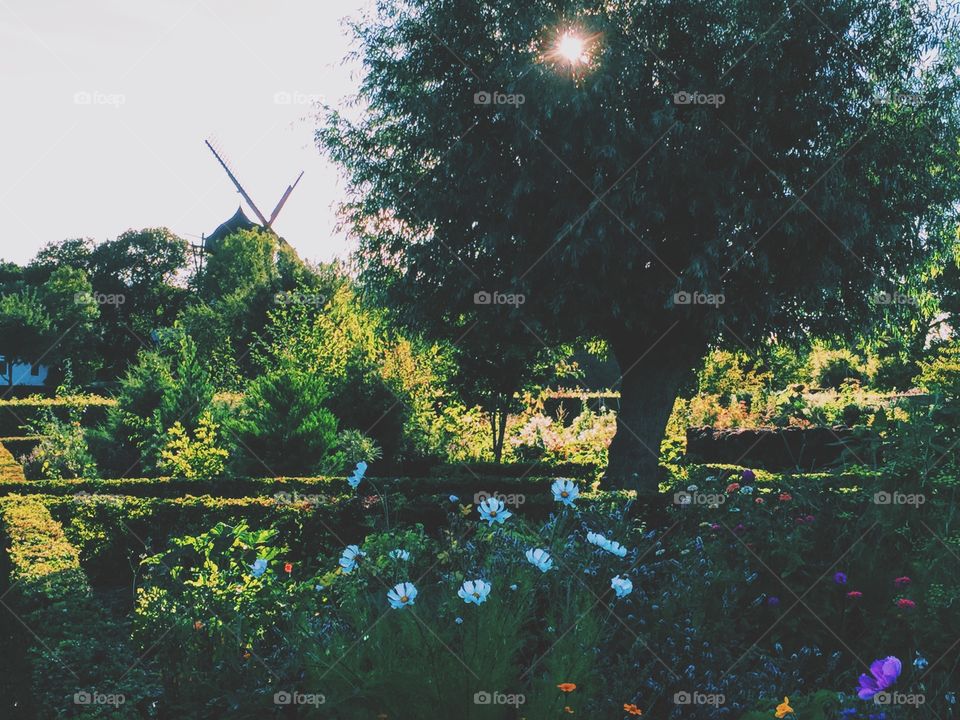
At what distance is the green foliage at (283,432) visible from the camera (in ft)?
42.7

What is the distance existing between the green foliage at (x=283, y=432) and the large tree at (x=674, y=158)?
258cm

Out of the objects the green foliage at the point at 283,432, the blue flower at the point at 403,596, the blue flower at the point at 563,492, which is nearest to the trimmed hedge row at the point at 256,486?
the green foliage at the point at 283,432

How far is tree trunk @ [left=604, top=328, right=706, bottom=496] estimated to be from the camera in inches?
500

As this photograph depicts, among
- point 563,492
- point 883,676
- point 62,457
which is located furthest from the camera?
point 62,457

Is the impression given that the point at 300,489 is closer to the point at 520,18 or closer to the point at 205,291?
the point at 520,18

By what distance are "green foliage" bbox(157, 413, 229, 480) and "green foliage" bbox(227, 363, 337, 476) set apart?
0.40 metres

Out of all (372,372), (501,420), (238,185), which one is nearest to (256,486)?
(372,372)

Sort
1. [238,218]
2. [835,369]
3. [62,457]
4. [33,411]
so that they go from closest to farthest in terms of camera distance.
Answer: [62,457] → [33,411] → [835,369] → [238,218]

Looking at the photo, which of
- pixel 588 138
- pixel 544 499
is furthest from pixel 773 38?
pixel 544 499

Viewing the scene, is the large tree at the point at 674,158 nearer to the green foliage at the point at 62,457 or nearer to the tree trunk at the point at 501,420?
the tree trunk at the point at 501,420

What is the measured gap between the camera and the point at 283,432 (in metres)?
13.1

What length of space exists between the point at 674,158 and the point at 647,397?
3.71 m

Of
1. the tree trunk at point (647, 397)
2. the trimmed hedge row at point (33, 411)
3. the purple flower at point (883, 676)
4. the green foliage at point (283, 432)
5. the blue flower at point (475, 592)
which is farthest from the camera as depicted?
the trimmed hedge row at point (33, 411)

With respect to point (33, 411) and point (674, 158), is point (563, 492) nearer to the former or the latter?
point (674, 158)
